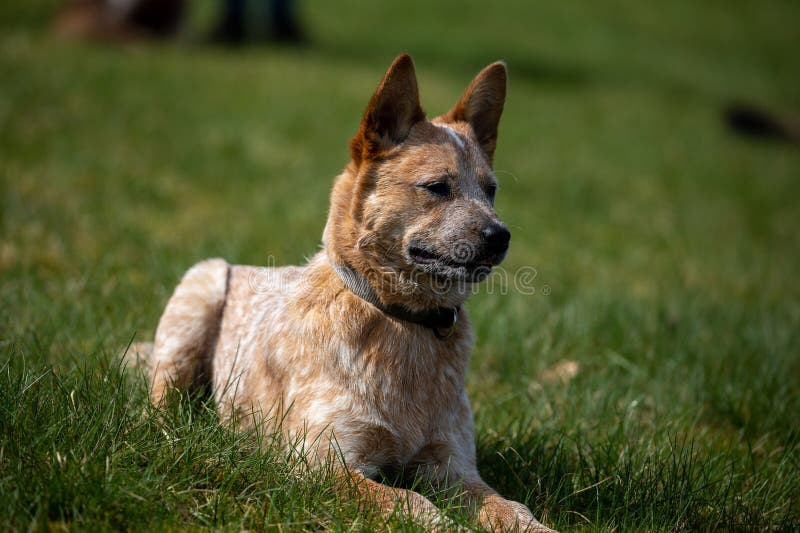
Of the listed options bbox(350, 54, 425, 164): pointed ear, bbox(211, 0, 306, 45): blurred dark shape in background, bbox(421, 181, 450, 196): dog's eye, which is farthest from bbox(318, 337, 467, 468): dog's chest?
bbox(211, 0, 306, 45): blurred dark shape in background

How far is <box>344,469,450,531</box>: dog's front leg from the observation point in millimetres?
2686

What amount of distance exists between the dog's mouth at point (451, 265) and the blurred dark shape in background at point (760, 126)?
14571 millimetres

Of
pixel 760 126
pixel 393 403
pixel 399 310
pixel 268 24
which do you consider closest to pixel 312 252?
pixel 399 310

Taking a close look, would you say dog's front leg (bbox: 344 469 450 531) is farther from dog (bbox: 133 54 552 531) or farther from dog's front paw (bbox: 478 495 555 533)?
dog's front paw (bbox: 478 495 555 533)

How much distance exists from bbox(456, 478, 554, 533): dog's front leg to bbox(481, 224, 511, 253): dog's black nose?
0.98 meters

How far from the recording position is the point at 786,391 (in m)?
4.65

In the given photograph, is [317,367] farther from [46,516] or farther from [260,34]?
[260,34]

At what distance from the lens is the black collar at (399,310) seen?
321 centimetres

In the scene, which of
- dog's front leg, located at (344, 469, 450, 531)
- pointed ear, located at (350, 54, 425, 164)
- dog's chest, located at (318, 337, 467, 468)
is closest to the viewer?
dog's front leg, located at (344, 469, 450, 531)

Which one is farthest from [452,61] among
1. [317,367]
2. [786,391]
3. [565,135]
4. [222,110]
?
[317,367]

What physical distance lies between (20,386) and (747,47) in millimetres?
27099

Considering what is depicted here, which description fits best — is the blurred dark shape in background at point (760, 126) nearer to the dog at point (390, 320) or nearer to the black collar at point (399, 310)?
the dog at point (390, 320)

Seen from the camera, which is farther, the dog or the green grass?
the dog

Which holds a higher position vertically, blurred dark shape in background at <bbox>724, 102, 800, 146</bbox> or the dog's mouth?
the dog's mouth
